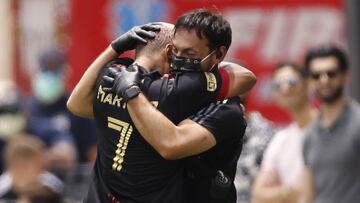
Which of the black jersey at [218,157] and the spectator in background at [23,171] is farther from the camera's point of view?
the spectator in background at [23,171]

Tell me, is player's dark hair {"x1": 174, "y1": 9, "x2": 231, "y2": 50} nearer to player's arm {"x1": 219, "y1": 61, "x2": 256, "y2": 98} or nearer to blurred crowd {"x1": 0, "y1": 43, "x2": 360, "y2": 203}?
player's arm {"x1": 219, "y1": 61, "x2": 256, "y2": 98}

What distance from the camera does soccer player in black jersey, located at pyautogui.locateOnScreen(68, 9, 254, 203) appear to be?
6.75 metres

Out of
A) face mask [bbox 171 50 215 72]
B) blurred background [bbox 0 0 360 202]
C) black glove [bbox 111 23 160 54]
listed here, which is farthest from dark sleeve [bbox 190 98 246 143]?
blurred background [bbox 0 0 360 202]

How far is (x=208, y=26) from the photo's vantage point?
674 cm

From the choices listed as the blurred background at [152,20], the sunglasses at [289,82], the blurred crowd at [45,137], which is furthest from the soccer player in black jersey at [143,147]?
the blurred background at [152,20]

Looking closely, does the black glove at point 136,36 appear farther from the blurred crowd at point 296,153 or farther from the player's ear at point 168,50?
the blurred crowd at point 296,153

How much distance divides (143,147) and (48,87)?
6477 mm

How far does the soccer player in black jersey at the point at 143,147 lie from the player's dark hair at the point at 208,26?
9cm

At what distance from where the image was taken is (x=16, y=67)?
51.7ft

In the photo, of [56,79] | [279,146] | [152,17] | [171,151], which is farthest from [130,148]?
[56,79]

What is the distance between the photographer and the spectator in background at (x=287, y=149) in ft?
33.5

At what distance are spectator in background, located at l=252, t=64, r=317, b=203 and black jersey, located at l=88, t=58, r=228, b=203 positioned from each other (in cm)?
333

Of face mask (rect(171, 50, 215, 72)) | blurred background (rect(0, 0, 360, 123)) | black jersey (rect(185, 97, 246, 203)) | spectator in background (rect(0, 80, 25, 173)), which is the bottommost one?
Result: spectator in background (rect(0, 80, 25, 173))

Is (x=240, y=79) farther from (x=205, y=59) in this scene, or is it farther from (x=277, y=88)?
(x=277, y=88)
